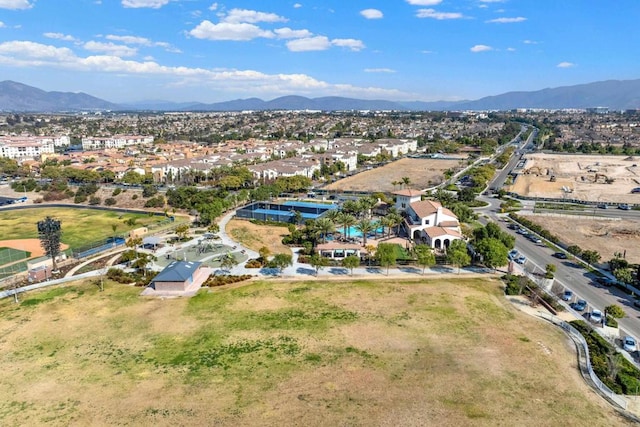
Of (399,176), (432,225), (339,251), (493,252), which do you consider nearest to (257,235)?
(339,251)

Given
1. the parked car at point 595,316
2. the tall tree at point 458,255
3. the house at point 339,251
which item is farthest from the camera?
the house at point 339,251

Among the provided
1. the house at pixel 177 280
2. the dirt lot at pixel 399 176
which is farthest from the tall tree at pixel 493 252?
the dirt lot at pixel 399 176

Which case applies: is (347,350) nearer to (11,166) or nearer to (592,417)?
(592,417)

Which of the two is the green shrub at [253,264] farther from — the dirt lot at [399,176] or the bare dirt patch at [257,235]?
the dirt lot at [399,176]

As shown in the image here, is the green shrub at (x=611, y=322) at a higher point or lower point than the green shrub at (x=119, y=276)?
higher

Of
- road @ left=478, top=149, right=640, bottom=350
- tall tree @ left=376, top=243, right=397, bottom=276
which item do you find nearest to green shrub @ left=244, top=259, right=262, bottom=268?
tall tree @ left=376, top=243, right=397, bottom=276

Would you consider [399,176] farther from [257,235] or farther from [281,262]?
[281,262]
